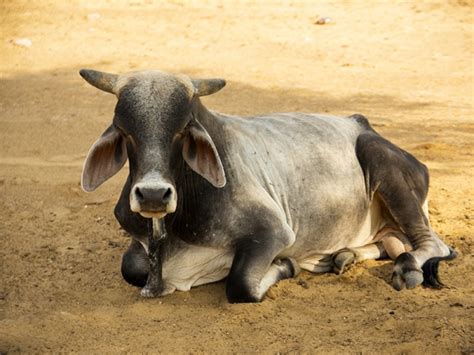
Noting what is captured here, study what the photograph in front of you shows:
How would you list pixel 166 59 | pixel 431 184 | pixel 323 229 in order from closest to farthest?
pixel 323 229
pixel 431 184
pixel 166 59

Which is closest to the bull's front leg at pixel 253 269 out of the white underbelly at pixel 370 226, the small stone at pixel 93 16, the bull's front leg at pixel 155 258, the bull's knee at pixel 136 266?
the bull's front leg at pixel 155 258

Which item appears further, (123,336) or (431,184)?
(431,184)

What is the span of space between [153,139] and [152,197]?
1.21 feet

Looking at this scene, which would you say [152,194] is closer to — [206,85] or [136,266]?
[206,85]

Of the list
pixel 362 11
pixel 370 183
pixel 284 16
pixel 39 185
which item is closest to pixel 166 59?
pixel 284 16

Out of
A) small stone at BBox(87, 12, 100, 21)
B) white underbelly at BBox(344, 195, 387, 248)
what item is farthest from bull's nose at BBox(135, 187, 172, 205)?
small stone at BBox(87, 12, 100, 21)

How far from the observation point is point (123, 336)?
15.6 feet

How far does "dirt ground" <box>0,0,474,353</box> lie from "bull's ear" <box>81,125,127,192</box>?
0.71 m

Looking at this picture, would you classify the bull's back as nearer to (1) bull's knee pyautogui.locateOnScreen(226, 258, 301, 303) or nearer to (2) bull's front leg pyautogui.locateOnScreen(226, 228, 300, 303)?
(2) bull's front leg pyautogui.locateOnScreen(226, 228, 300, 303)

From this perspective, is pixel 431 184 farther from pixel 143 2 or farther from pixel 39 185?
pixel 143 2

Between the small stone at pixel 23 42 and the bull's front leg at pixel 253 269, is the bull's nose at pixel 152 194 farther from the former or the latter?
the small stone at pixel 23 42

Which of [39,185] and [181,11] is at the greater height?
[39,185]

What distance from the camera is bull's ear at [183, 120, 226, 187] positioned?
5020 millimetres

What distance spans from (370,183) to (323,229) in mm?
525
